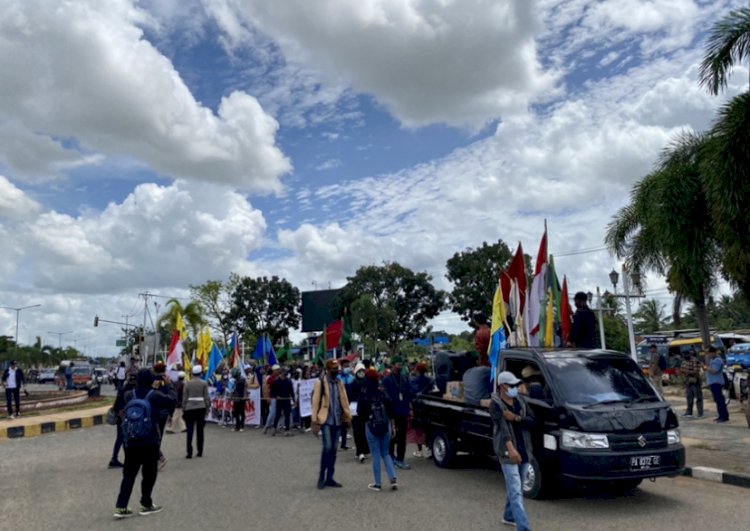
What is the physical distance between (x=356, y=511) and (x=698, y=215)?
45.8 feet

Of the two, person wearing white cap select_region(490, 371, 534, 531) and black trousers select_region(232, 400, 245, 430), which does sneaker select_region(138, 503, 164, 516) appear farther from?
black trousers select_region(232, 400, 245, 430)

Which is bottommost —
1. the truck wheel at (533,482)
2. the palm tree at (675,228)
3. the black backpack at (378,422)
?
the truck wheel at (533,482)

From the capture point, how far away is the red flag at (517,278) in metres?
12.5

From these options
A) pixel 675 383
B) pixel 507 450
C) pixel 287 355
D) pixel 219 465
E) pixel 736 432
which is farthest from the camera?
pixel 287 355

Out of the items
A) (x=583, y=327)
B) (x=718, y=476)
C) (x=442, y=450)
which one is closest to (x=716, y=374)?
(x=718, y=476)

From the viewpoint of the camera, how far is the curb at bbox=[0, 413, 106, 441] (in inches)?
708

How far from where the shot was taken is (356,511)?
305 inches

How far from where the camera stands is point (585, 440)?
7410 mm

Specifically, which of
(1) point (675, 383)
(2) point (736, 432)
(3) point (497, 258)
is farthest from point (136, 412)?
(3) point (497, 258)

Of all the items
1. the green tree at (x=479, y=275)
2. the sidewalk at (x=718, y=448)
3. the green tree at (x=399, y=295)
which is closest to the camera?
the sidewalk at (x=718, y=448)

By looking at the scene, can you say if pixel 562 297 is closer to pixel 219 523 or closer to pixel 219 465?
pixel 219 465

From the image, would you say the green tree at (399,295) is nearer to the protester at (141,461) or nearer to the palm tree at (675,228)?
the palm tree at (675,228)

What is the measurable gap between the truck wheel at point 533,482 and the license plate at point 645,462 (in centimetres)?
114

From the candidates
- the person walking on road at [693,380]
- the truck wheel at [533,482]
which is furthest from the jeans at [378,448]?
the person walking on road at [693,380]
